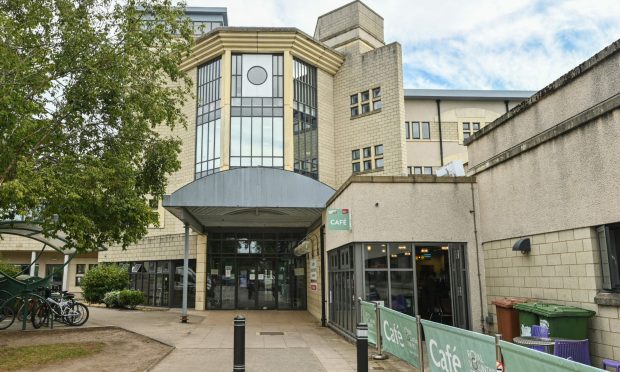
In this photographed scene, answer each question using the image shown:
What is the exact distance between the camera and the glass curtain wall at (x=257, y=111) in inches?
995

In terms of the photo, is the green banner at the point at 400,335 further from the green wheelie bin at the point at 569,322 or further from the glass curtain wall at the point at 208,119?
the glass curtain wall at the point at 208,119

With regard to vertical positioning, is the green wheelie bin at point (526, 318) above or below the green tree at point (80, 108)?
below

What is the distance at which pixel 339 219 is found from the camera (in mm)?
12000

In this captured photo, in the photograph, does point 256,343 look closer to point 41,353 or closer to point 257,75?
point 41,353

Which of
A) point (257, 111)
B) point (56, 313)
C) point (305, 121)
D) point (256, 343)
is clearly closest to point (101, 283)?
point (56, 313)

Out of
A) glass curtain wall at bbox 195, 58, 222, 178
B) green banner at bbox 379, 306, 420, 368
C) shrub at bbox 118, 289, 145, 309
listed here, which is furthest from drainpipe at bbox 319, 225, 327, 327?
shrub at bbox 118, 289, 145, 309

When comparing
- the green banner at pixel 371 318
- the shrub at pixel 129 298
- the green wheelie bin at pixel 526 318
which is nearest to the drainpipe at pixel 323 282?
the green banner at pixel 371 318

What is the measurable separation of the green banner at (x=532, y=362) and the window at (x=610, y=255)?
4.14 m

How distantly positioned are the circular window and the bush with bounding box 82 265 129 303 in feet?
40.7

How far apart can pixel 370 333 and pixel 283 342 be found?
2.96m

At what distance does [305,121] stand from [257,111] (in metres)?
2.86

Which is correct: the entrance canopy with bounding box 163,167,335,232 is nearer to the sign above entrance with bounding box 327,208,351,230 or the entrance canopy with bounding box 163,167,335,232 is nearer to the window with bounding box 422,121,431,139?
the sign above entrance with bounding box 327,208,351,230

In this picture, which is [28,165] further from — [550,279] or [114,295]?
[114,295]

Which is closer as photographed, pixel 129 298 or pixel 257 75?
pixel 129 298
